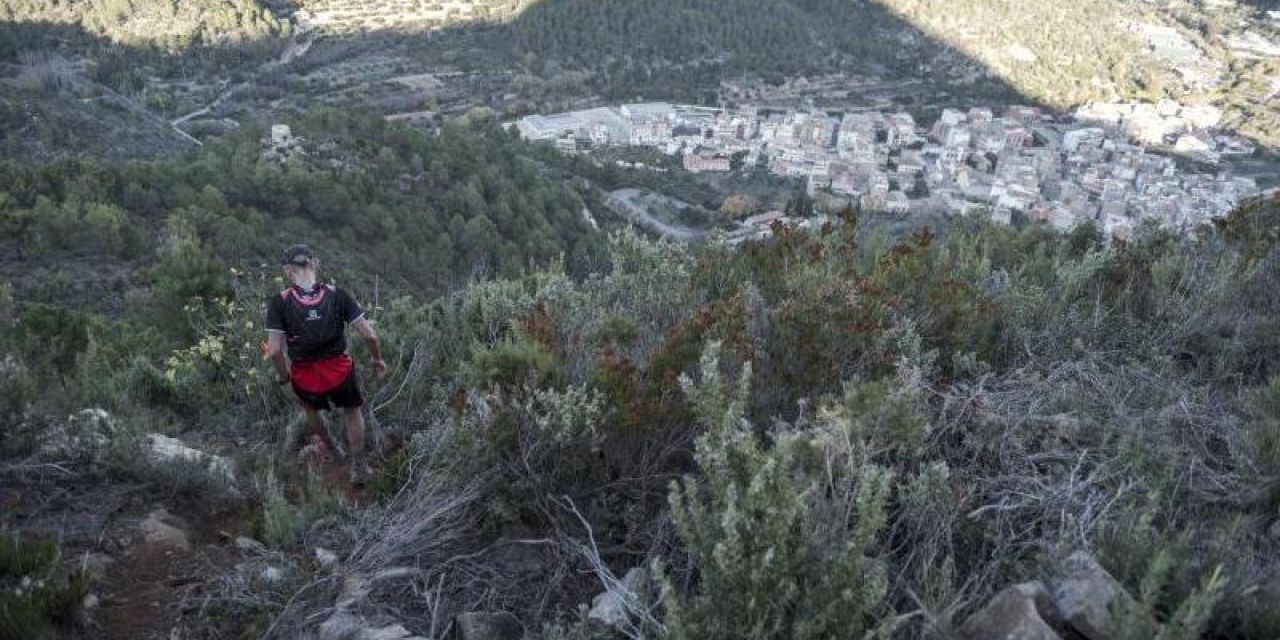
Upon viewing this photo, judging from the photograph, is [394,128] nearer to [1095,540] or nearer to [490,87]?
[490,87]

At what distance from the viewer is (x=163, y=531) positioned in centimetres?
276

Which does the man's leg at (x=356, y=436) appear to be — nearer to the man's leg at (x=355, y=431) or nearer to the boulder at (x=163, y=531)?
the man's leg at (x=355, y=431)

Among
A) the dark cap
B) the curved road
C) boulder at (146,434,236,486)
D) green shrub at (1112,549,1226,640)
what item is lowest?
the curved road

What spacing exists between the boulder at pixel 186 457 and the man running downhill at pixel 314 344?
0.44 metres

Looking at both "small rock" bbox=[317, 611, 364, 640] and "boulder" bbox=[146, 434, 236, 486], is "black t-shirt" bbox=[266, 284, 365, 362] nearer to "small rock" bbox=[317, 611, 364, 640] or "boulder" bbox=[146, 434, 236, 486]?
"boulder" bbox=[146, 434, 236, 486]

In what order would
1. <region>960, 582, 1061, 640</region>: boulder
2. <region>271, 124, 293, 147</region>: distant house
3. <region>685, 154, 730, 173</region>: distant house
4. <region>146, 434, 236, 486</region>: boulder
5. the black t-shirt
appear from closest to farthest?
<region>960, 582, 1061, 640</region>: boulder, <region>146, 434, 236, 486</region>: boulder, the black t-shirt, <region>271, 124, 293, 147</region>: distant house, <region>685, 154, 730, 173</region>: distant house

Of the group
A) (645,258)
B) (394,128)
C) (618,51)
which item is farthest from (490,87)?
(645,258)

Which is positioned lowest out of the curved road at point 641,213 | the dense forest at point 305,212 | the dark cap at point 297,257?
the curved road at point 641,213

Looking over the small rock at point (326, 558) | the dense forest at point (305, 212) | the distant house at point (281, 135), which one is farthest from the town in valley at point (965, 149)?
the small rock at point (326, 558)

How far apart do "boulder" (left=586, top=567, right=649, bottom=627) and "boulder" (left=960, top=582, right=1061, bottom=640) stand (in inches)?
28.6

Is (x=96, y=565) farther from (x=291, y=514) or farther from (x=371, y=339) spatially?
(x=371, y=339)

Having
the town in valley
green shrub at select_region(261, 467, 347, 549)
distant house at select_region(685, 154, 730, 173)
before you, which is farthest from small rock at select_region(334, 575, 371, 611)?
distant house at select_region(685, 154, 730, 173)

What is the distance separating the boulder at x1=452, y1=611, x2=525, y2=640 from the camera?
2.05 meters

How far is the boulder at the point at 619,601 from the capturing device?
6.25 ft
